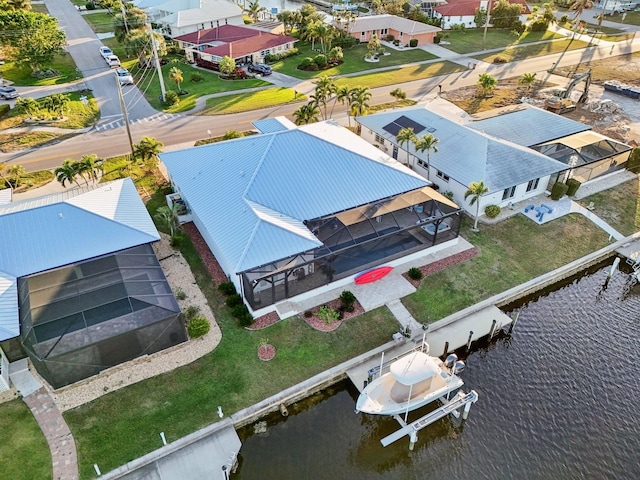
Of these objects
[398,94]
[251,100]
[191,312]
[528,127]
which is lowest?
[191,312]

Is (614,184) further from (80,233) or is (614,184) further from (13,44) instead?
(13,44)

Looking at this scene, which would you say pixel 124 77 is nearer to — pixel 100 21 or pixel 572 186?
pixel 100 21

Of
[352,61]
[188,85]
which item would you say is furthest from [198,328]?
[352,61]

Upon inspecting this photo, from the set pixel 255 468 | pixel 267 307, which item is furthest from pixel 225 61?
pixel 255 468

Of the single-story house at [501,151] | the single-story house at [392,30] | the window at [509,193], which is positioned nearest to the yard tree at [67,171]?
the single-story house at [501,151]

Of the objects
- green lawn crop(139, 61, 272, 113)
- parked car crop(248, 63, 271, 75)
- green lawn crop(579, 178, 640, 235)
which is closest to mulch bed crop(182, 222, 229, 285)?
green lawn crop(139, 61, 272, 113)

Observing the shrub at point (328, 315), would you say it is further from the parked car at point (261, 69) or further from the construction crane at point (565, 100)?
the parked car at point (261, 69)
